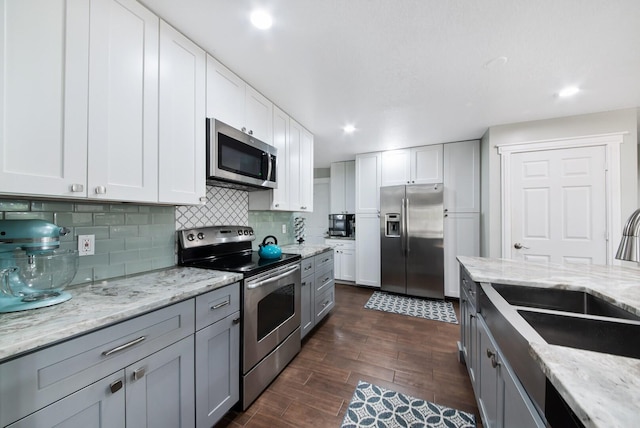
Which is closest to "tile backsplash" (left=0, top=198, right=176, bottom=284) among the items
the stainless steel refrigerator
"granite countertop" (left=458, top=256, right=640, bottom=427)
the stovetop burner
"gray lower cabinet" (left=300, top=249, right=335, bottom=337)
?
the stovetop burner

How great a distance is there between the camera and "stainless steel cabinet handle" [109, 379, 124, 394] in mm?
909

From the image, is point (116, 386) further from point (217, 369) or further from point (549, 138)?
point (549, 138)

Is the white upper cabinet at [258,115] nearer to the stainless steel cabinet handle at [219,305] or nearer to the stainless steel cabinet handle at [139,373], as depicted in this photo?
the stainless steel cabinet handle at [219,305]

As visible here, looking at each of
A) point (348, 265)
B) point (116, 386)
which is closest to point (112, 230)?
point (116, 386)

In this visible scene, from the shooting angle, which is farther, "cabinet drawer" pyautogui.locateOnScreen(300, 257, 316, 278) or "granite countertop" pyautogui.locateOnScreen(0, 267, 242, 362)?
"cabinet drawer" pyautogui.locateOnScreen(300, 257, 316, 278)

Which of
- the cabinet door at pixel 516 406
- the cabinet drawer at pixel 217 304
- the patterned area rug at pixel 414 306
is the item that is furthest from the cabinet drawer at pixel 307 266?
the cabinet door at pixel 516 406

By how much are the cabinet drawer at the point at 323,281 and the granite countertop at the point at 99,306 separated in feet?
4.50

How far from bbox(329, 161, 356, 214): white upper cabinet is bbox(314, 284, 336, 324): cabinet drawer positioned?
2.10 meters

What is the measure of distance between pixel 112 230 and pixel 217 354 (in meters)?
0.99

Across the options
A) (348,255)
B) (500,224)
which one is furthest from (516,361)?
(348,255)

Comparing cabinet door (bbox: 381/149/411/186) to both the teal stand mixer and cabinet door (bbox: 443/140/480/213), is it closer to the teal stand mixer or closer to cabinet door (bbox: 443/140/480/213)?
cabinet door (bbox: 443/140/480/213)

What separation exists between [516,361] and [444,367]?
147cm

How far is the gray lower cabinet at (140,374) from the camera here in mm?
732

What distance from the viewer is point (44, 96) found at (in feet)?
3.22
